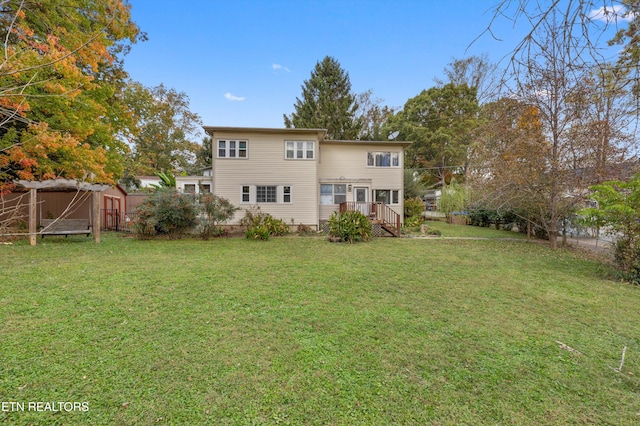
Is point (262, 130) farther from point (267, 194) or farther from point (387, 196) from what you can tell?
point (387, 196)

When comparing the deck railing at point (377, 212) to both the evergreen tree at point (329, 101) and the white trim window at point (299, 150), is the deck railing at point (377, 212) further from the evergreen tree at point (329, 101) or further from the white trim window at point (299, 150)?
the evergreen tree at point (329, 101)

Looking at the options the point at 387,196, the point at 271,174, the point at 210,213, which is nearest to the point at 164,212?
the point at 210,213

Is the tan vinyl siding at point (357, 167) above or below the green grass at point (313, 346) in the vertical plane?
above

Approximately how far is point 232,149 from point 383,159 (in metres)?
8.85

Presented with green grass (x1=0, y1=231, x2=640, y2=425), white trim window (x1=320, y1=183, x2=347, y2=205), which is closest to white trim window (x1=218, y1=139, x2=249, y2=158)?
white trim window (x1=320, y1=183, x2=347, y2=205)

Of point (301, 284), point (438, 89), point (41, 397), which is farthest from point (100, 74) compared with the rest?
point (438, 89)

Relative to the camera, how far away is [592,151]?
32.8 feet

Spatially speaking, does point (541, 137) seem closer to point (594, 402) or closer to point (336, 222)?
point (336, 222)

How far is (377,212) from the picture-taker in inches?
609

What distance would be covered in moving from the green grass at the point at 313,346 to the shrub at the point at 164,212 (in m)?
4.51

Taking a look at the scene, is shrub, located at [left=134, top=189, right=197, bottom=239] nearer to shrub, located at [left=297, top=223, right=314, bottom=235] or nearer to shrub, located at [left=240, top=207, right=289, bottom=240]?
shrub, located at [left=240, top=207, right=289, bottom=240]

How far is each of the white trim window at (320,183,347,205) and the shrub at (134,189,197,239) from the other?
737 centimetres

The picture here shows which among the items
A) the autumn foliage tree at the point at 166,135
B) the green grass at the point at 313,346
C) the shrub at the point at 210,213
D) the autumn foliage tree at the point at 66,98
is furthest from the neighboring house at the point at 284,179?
the autumn foliage tree at the point at 166,135

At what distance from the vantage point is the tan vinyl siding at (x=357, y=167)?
16.8 metres
